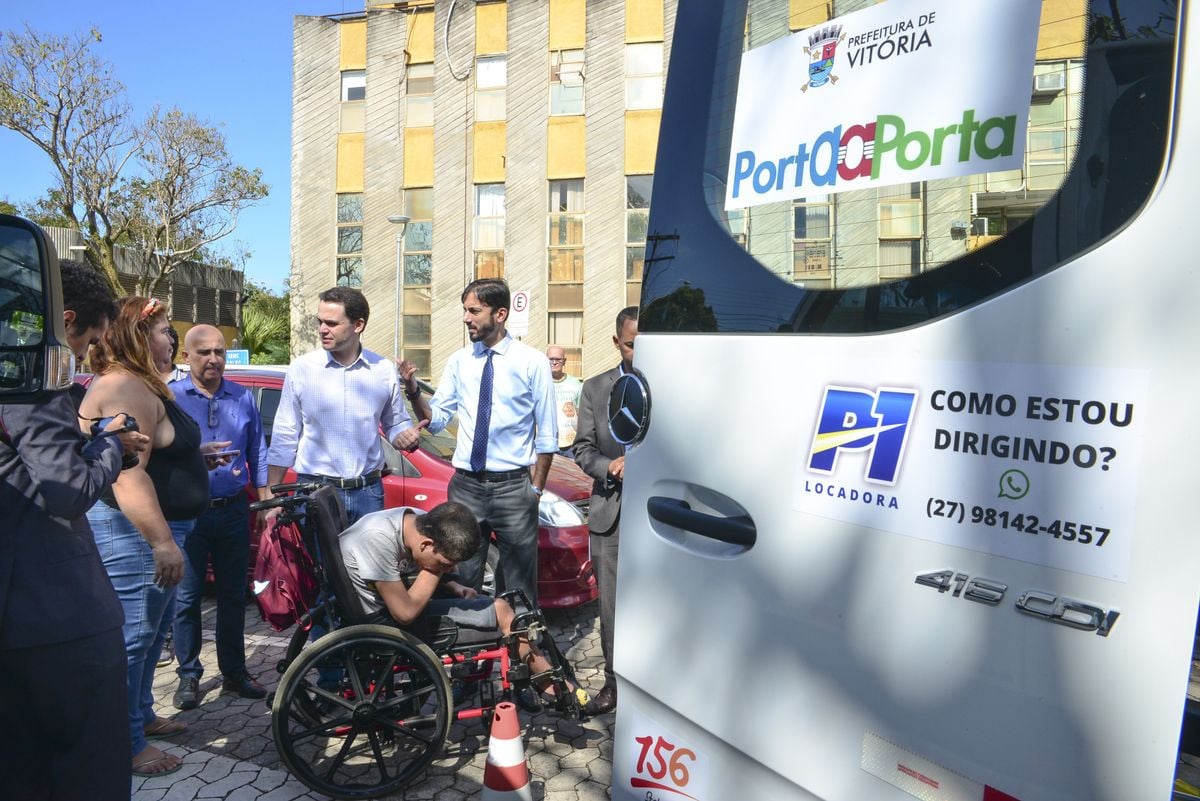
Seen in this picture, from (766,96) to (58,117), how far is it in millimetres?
26292

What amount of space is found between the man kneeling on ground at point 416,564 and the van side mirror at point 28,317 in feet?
6.61

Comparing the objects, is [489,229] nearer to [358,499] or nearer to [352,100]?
[352,100]

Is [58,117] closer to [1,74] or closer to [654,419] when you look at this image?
[1,74]

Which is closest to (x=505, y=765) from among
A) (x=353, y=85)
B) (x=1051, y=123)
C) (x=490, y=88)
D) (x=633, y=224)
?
(x=1051, y=123)

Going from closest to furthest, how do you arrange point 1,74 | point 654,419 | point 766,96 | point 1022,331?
1. point 1022,331
2. point 766,96
3. point 654,419
4. point 1,74

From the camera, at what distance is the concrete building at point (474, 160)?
846 inches

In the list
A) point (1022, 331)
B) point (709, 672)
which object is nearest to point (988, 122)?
point (1022, 331)

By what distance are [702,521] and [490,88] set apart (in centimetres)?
2280

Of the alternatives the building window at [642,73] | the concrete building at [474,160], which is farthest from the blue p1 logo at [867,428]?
the building window at [642,73]

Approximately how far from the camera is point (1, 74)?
21.8 meters

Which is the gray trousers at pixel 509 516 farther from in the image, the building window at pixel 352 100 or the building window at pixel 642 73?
the building window at pixel 352 100

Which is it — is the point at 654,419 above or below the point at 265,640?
above

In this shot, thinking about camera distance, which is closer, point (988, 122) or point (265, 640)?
point (988, 122)

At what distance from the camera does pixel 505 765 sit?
284cm
